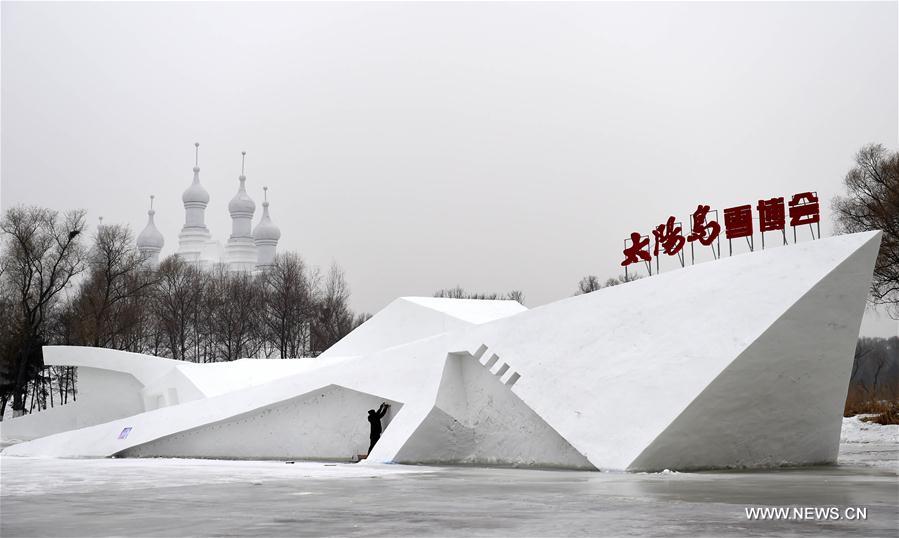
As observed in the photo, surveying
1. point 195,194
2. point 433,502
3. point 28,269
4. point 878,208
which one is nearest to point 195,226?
point 195,194

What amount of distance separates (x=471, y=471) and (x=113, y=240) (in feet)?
133

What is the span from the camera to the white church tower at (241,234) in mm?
80419

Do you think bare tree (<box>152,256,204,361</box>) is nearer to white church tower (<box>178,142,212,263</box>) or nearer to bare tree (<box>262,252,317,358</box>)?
bare tree (<box>262,252,317,358</box>)

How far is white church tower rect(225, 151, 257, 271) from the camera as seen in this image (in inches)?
3166

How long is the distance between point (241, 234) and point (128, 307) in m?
34.1

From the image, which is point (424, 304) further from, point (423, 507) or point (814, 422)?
point (423, 507)

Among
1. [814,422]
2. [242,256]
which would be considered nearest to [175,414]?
[814,422]

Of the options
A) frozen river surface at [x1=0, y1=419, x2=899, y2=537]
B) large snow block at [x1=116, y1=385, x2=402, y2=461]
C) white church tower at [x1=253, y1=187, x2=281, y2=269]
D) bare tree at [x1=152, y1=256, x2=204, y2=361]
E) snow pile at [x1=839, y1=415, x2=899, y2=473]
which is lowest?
snow pile at [x1=839, y1=415, x2=899, y2=473]

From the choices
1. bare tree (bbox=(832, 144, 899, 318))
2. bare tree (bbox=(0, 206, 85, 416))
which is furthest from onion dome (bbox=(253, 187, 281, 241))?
bare tree (bbox=(832, 144, 899, 318))

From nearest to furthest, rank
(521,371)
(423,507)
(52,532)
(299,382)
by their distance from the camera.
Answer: (52,532), (423,507), (521,371), (299,382)

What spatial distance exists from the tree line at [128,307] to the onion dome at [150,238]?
72.0ft

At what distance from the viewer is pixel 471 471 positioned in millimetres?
13844

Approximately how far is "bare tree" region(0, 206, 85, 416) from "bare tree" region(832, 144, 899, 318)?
35.1m

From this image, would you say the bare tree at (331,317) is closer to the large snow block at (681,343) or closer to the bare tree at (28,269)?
the bare tree at (28,269)
